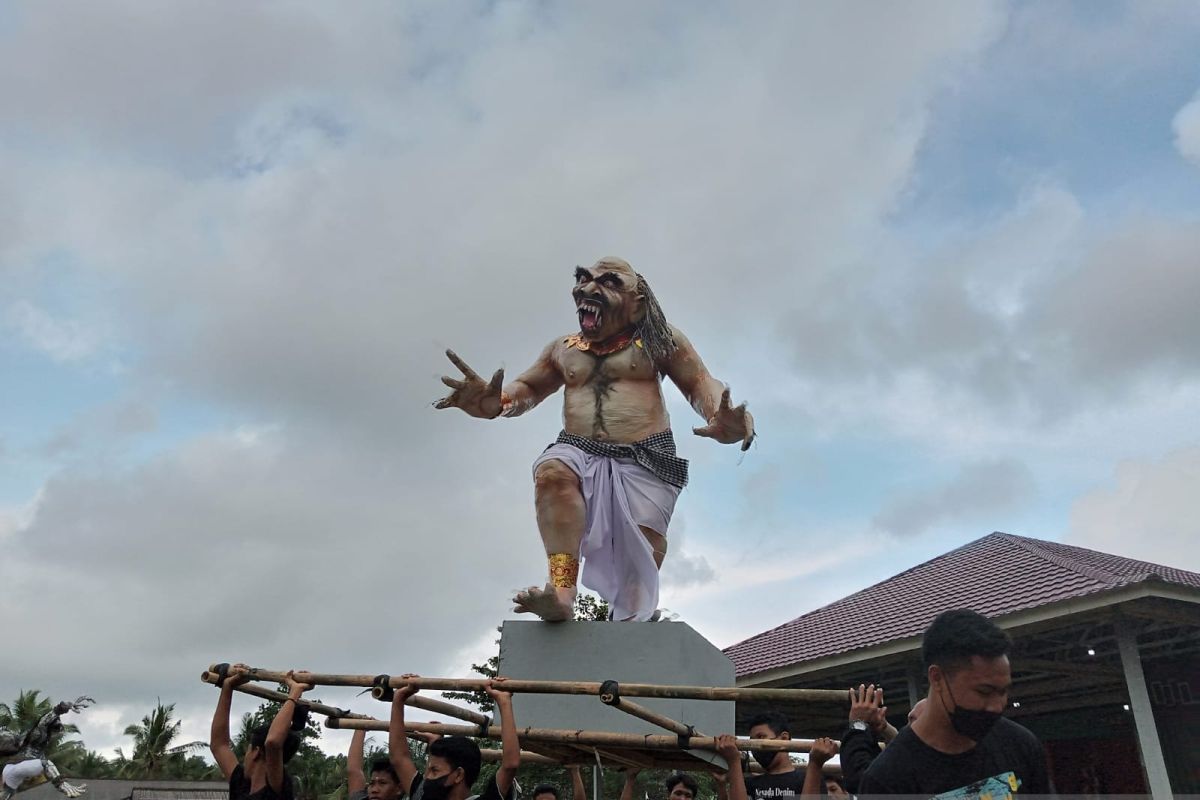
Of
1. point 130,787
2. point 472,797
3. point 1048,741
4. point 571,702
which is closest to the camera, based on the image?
point 472,797

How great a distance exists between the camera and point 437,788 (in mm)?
3043

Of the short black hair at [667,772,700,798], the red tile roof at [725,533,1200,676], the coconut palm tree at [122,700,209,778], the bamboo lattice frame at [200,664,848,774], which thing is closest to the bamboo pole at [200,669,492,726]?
the bamboo lattice frame at [200,664,848,774]

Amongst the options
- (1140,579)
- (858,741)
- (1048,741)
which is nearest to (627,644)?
(858,741)

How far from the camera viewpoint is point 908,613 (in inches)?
406

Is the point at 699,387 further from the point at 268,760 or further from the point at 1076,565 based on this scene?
the point at 1076,565

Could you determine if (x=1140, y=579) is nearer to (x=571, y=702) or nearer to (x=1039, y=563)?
(x=1039, y=563)

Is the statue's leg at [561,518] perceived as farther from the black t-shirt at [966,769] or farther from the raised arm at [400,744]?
the black t-shirt at [966,769]

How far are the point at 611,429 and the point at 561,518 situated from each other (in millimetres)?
599

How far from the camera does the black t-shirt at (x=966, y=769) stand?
6.61 ft

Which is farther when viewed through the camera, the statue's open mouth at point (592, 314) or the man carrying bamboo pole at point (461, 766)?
the statue's open mouth at point (592, 314)

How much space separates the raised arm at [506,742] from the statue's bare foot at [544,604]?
65cm

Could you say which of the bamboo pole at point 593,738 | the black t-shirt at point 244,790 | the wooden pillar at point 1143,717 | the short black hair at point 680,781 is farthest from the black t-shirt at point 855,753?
the wooden pillar at point 1143,717

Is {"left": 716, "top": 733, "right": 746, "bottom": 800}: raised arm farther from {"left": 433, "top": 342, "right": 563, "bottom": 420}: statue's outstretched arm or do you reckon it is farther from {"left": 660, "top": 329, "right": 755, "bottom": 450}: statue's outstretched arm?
{"left": 433, "top": 342, "right": 563, "bottom": 420}: statue's outstretched arm

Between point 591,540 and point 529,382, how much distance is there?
1.18 meters
